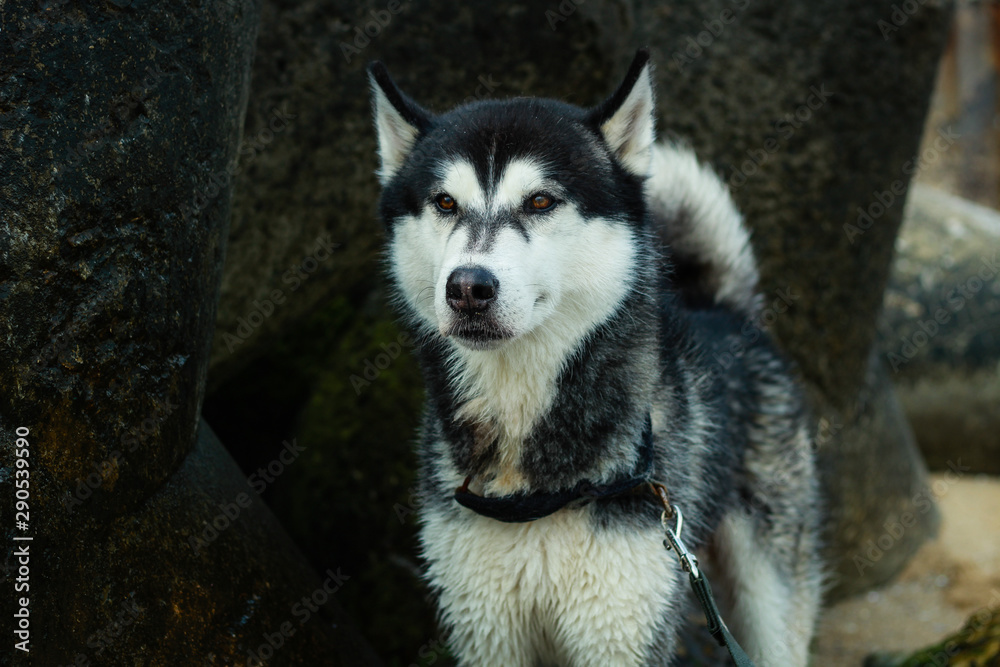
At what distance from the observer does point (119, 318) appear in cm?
256

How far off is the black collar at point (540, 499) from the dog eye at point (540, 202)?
0.90 meters

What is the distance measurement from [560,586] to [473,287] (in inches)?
41.9

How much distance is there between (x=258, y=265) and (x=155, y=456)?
5.85 feet

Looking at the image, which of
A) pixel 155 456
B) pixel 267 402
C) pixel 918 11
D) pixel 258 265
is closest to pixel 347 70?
pixel 258 265

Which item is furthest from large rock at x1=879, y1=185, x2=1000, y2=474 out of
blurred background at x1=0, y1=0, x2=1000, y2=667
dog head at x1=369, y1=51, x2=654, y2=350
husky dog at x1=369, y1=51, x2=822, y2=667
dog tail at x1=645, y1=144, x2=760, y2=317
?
dog head at x1=369, y1=51, x2=654, y2=350

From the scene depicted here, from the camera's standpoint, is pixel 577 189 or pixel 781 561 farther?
pixel 781 561

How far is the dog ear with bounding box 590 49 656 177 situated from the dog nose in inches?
32.3

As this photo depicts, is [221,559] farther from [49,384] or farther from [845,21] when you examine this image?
[845,21]

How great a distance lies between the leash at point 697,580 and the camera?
8.29 ft

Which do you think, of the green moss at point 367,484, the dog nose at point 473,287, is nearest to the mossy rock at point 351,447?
the green moss at point 367,484

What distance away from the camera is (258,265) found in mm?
4387

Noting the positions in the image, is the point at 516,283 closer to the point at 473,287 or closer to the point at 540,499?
the point at 473,287

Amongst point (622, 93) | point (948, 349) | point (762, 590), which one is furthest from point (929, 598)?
point (622, 93)

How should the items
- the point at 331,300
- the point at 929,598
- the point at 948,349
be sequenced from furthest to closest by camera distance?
the point at 948,349 → the point at 929,598 → the point at 331,300
